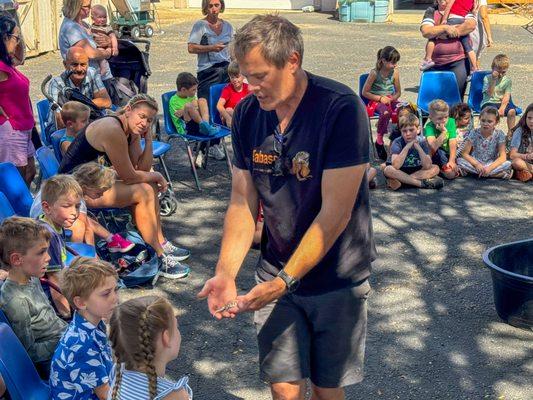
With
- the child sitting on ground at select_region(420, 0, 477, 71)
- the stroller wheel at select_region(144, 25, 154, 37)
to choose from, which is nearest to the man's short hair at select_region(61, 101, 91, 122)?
the child sitting on ground at select_region(420, 0, 477, 71)

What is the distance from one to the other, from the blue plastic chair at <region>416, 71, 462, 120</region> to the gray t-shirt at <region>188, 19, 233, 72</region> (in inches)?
93.7

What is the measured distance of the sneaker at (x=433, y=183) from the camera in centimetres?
861

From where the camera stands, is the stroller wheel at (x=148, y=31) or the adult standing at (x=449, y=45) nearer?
the adult standing at (x=449, y=45)

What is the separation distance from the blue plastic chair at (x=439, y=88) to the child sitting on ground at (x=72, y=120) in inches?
182

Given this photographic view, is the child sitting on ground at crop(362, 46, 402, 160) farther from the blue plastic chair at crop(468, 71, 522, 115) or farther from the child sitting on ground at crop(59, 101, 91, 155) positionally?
the child sitting on ground at crop(59, 101, 91, 155)

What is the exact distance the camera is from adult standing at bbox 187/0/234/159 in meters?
9.80

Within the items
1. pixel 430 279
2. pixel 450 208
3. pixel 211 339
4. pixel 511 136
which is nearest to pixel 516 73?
pixel 511 136

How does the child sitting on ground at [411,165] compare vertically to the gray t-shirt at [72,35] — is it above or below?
below

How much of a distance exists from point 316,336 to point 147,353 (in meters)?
0.89

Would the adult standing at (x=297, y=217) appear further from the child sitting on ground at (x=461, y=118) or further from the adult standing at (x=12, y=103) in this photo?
Result: the child sitting on ground at (x=461, y=118)

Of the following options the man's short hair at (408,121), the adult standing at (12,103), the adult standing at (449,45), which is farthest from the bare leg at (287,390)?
the adult standing at (449,45)

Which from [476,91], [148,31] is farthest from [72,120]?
[148,31]

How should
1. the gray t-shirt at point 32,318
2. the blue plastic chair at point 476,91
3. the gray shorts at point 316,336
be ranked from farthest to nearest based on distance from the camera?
the blue plastic chair at point 476,91 → the gray t-shirt at point 32,318 → the gray shorts at point 316,336

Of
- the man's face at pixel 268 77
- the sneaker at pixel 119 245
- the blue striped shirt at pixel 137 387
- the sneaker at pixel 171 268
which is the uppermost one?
the man's face at pixel 268 77
